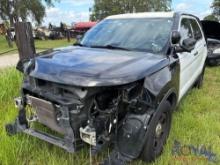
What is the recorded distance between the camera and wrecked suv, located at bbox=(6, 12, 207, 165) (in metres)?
2.86

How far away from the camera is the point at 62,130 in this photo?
119 inches

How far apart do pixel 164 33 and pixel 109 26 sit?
1.00 meters

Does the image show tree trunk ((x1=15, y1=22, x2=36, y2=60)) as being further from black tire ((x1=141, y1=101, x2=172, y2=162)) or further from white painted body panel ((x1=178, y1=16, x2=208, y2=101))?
black tire ((x1=141, y1=101, x2=172, y2=162))

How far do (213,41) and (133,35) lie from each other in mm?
6516

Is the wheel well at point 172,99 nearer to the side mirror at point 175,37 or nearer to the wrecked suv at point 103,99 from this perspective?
the wrecked suv at point 103,99

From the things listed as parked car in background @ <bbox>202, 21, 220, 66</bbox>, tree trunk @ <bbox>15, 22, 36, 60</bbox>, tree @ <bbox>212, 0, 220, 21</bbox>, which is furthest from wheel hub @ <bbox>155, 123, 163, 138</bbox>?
tree @ <bbox>212, 0, 220, 21</bbox>

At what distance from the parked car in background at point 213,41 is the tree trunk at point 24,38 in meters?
5.89

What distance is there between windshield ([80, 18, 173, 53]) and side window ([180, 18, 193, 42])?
1.25 feet

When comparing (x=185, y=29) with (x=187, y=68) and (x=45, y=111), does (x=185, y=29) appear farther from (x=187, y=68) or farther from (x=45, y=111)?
(x=45, y=111)

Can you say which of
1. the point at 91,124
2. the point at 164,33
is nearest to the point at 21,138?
the point at 91,124

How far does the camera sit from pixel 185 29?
16.0 feet

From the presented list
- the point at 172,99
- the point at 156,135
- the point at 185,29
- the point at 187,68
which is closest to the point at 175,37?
the point at 172,99

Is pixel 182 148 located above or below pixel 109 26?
below

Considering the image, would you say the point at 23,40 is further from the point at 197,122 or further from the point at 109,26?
the point at 197,122
